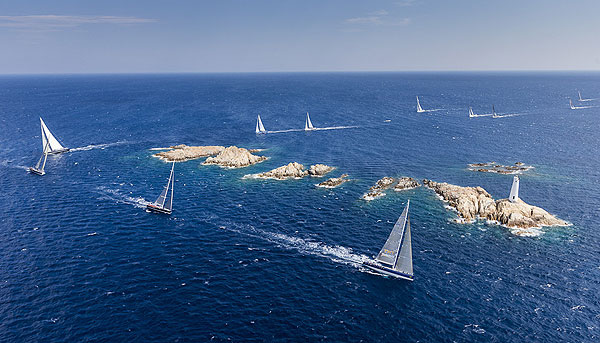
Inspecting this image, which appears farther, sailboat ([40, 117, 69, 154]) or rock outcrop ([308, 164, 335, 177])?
sailboat ([40, 117, 69, 154])

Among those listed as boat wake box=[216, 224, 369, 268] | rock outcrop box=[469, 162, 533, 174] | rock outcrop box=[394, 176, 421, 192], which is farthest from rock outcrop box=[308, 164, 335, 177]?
rock outcrop box=[469, 162, 533, 174]

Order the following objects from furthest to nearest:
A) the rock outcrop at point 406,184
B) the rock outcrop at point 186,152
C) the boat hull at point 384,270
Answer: the rock outcrop at point 186,152 → the rock outcrop at point 406,184 → the boat hull at point 384,270

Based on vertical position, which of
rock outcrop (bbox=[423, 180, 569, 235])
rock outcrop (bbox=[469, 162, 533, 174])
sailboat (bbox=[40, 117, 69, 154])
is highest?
sailboat (bbox=[40, 117, 69, 154])

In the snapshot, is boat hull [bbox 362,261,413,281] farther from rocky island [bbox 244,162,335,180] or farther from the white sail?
rocky island [bbox 244,162,335,180]

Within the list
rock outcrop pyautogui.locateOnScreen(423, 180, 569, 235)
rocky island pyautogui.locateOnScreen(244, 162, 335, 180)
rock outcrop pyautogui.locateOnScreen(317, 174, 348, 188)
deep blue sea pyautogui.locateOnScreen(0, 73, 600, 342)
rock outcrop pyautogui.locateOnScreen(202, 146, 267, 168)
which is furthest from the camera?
rock outcrop pyautogui.locateOnScreen(202, 146, 267, 168)

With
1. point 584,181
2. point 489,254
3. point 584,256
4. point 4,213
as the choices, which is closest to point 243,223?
point 489,254

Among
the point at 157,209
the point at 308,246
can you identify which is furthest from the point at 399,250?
the point at 157,209

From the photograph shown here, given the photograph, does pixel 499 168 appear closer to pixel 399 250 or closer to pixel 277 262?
pixel 399 250

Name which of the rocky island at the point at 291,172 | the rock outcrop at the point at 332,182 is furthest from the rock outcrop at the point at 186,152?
the rock outcrop at the point at 332,182

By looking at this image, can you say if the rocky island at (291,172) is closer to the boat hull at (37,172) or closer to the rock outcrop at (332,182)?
the rock outcrop at (332,182)
